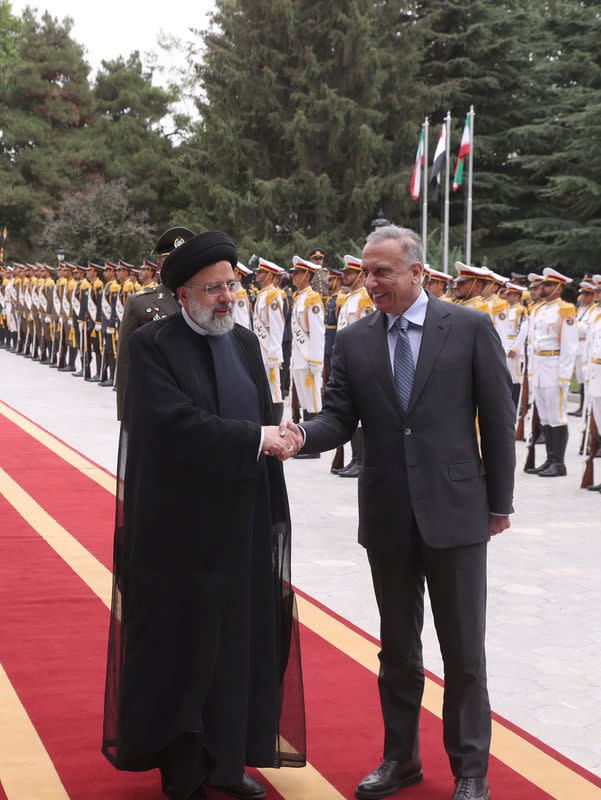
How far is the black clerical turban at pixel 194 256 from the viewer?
4137 mm

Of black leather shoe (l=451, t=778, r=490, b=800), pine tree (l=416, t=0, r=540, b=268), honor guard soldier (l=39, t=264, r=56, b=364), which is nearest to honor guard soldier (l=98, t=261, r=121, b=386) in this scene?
honor guard soldier (l=39, t=264, r=56, b=364)

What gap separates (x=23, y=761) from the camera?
457 cm

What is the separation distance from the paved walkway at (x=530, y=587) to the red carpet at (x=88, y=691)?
511mm

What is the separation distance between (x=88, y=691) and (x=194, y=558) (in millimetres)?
1468

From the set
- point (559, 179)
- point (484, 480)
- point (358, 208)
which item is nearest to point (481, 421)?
point (484, 480)

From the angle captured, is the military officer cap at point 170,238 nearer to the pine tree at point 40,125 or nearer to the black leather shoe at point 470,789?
the black leather shoe at point 470,789

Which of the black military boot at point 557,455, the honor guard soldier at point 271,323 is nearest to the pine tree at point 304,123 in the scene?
the honor guard soldier at point 271,323

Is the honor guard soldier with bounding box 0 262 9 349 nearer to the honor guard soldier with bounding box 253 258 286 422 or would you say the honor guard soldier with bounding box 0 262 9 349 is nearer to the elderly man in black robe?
the honor guard soldier with bounding box 253 258 286 422

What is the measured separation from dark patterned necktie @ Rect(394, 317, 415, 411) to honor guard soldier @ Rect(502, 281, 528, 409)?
9.75m

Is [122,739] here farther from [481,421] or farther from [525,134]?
[525,134]

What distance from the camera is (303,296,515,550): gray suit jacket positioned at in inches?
163

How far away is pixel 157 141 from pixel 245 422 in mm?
50179

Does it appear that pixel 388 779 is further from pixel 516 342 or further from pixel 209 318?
pixel 516 342

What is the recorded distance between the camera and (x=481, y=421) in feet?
13.8
